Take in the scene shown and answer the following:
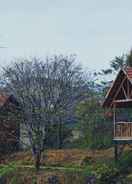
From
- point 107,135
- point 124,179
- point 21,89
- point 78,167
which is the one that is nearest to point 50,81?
point 21,89

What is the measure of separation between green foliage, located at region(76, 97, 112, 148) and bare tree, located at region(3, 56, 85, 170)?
985 millimetres

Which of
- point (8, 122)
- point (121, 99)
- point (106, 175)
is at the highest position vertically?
point (121, 99)

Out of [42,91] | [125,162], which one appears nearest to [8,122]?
[42,91]

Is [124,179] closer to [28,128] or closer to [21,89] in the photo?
[28,128]

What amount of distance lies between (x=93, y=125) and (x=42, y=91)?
3.89m

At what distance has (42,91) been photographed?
128 feet

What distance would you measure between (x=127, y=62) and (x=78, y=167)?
12445 mm

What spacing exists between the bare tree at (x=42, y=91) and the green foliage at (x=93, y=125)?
985mm

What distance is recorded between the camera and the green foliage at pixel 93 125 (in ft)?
123

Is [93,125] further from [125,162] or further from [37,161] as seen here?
[125,162]

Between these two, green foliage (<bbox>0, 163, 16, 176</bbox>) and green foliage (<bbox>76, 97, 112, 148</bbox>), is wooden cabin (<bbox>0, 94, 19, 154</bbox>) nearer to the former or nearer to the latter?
green foliage (<bbox>0, 163, 16, 176</bbox>)

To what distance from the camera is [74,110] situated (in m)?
39.7

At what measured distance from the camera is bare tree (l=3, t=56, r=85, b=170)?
36.5m

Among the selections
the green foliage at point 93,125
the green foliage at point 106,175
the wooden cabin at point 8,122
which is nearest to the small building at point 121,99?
the green foliage at point 93,125
